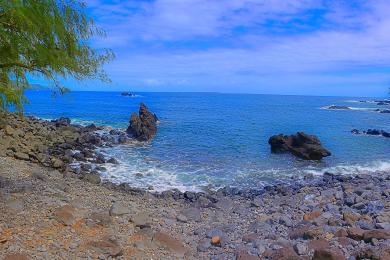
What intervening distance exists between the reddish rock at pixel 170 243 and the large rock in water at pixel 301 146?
22222 mm

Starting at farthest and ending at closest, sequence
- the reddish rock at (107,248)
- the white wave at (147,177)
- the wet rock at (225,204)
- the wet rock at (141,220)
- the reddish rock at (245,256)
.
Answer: the white wave at (147,177), the wet rock at (225,204), the wet rock at (141,220), the reddish rock at (245,256), the reddish rock at (107,248)

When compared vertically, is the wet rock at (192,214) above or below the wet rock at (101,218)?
below

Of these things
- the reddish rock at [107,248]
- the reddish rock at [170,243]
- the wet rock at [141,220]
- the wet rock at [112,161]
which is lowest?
the wet rock at [112,161]

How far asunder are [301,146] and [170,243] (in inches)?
955

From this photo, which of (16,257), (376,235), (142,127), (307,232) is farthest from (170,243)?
Answer: (142,127)

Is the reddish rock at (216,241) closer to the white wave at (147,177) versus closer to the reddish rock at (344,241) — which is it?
the reddish rock at (344,241)

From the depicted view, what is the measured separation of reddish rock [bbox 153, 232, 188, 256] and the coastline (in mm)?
29

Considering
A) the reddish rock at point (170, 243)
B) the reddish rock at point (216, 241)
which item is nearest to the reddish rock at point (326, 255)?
the reddish rock at point (216, 241)

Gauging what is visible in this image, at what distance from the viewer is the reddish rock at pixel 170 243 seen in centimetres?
1087

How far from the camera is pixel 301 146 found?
33094 millimetres

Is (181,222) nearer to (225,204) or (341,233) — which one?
(225,204)

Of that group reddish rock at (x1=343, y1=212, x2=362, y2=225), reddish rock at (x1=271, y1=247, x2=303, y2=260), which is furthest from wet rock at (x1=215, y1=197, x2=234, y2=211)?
reddish rock at (x1=271, y1=247, x2=303, y2=260)

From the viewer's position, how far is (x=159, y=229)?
41.0 ft

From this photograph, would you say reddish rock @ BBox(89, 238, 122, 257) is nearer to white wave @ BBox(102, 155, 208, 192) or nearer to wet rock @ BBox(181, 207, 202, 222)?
wet rock @ BBox(181, 207, 202, 222)
